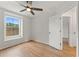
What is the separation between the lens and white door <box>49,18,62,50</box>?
4.88 metres

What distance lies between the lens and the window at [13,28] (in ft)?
18.3

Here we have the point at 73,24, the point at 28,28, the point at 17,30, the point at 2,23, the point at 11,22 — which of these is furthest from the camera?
the point at 28,28

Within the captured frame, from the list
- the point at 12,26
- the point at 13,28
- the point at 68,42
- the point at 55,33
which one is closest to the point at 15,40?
the point at 13,28

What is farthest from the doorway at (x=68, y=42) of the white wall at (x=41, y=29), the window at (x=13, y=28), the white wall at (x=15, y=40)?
the window at (x=13, y=28)

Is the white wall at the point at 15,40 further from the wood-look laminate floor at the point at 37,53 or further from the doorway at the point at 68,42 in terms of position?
the doorway at the point at 68,42


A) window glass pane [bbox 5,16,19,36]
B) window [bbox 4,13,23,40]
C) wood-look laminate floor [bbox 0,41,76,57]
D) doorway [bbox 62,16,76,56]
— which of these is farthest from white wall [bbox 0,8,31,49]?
doorway [bbox 62,16,76,56]

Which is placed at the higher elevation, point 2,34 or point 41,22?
point 41,22

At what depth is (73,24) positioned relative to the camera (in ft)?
18.1

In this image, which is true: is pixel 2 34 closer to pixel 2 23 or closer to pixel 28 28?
pixel 2 23

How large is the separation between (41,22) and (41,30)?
0.64 m

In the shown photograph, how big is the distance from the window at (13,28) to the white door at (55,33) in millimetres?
2573

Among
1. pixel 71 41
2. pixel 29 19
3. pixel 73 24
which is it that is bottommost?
pixel 71 41

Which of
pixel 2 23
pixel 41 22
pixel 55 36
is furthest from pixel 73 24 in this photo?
pixel 2 23

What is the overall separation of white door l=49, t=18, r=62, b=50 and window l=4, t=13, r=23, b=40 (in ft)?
8.44
